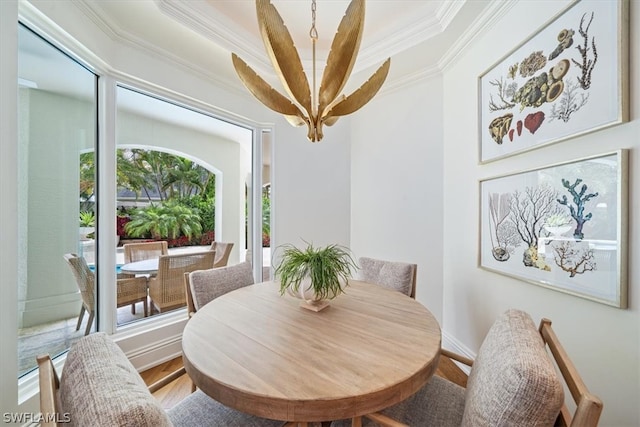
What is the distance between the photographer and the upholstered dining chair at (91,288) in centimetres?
181

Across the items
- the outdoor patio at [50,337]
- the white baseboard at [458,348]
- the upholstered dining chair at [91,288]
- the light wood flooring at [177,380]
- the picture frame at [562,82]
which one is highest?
the picture frame at [562,82]

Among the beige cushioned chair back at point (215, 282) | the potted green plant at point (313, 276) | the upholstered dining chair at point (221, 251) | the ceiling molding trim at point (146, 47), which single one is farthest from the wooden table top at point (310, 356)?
the ceiling molding trim at point (146, 47)

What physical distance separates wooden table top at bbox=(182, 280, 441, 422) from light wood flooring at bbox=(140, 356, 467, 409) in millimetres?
988

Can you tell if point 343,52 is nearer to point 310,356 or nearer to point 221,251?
point 310,356

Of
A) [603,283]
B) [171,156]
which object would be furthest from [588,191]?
[171,156]

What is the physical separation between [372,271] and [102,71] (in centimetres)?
262

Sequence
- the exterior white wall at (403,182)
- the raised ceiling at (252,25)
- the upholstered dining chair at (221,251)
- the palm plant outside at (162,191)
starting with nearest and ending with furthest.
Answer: the raised ceiling at (252,25) < the palm plant outside at (162,191) < the exterior white wall at (403,182) < the upholstered dining chair at (221,251)

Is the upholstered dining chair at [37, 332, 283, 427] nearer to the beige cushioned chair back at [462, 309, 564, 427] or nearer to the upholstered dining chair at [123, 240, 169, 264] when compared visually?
the beige cushioned chair back at [462, 309, 564, 427]

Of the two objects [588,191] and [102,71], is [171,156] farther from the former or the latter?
[588,191]

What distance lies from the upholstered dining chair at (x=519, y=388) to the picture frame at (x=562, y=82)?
3.18 feet

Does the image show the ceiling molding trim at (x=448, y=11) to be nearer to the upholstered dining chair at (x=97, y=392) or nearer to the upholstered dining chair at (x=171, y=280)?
the upholstered dining chair at (x=97, y=392)

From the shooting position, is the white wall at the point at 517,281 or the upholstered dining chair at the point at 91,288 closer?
the white wall at the point at 517,281

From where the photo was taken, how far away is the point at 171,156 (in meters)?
2.48

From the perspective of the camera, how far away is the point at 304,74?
1.41 meters
